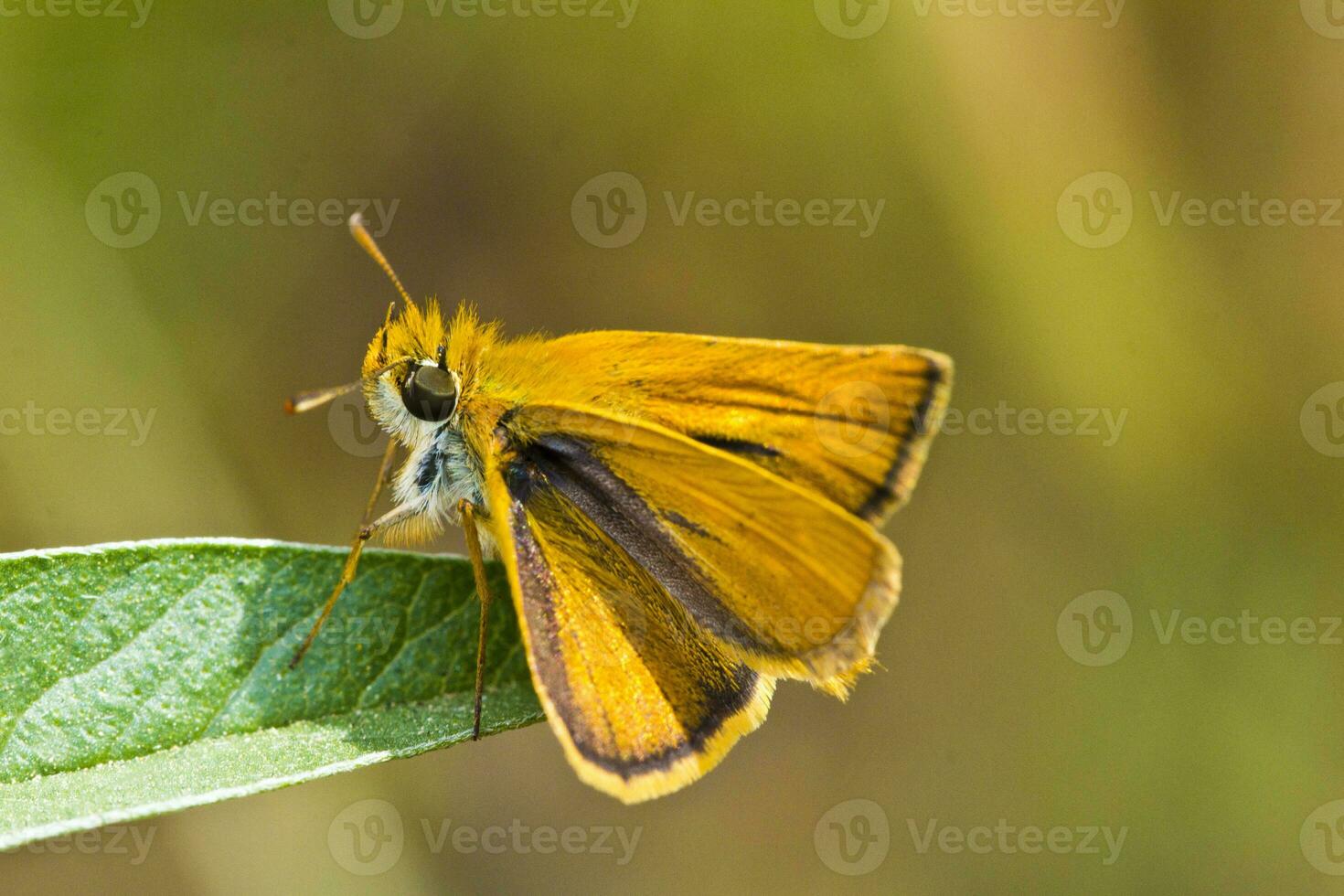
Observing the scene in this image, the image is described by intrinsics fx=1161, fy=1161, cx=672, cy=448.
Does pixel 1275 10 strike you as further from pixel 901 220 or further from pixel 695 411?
pixel 695 411

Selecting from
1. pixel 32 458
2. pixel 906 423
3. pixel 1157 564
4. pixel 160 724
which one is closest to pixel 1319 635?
pixel 1157 564

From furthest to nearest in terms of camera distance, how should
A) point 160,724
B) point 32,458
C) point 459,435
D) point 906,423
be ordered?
point 32,458 → point 459,435 → point 906,423 → point 160,724

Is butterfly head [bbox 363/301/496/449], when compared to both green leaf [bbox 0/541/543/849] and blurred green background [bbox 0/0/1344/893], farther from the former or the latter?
blurred green background [bbox 0/0/1344/893]

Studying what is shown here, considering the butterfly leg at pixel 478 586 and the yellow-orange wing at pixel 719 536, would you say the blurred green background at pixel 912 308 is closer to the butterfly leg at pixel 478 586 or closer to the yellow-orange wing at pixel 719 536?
the butterfly leg at pixel 478 586

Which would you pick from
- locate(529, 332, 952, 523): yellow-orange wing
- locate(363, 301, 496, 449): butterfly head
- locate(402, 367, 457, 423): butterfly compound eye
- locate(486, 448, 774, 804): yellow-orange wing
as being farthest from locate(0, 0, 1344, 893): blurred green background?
locate(529, 332, 952, 523): yellow-orange wing

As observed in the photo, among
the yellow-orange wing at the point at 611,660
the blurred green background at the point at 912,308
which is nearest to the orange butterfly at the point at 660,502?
the yellow-orange wing at the point at 611,660

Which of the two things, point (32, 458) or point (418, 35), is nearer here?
point (32, 458)
